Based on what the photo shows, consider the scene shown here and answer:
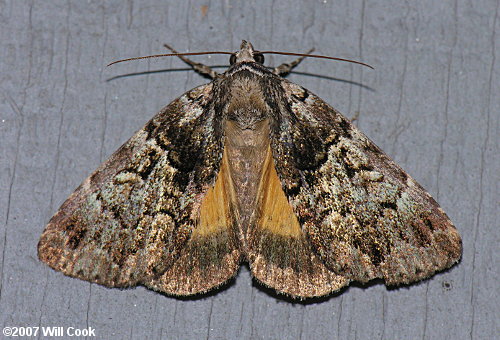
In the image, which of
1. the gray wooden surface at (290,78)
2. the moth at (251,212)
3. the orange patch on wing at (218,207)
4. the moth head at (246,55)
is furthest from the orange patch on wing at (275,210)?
the moth head at (246,55)

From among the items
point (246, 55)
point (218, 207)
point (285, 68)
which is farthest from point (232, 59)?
point (218, 207)

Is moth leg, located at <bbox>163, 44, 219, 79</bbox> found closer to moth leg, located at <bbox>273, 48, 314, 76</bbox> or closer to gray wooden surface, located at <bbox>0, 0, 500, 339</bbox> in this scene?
gray wooden surface, located at <bbox>0, 0, 500, 339</bbox>

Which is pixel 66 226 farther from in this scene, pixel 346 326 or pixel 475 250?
pixel 475 250

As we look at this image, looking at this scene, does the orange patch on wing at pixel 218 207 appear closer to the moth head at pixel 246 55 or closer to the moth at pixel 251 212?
the moth at pixel 251 212

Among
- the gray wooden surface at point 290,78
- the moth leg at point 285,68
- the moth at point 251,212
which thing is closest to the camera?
the moth at point 251,212

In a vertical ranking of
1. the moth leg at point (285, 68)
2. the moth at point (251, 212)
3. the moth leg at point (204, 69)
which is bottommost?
the moth at point (251, 212)

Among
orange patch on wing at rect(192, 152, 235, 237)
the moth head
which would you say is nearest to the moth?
orange patch on wing at rect(192, 152, 235, 237)
